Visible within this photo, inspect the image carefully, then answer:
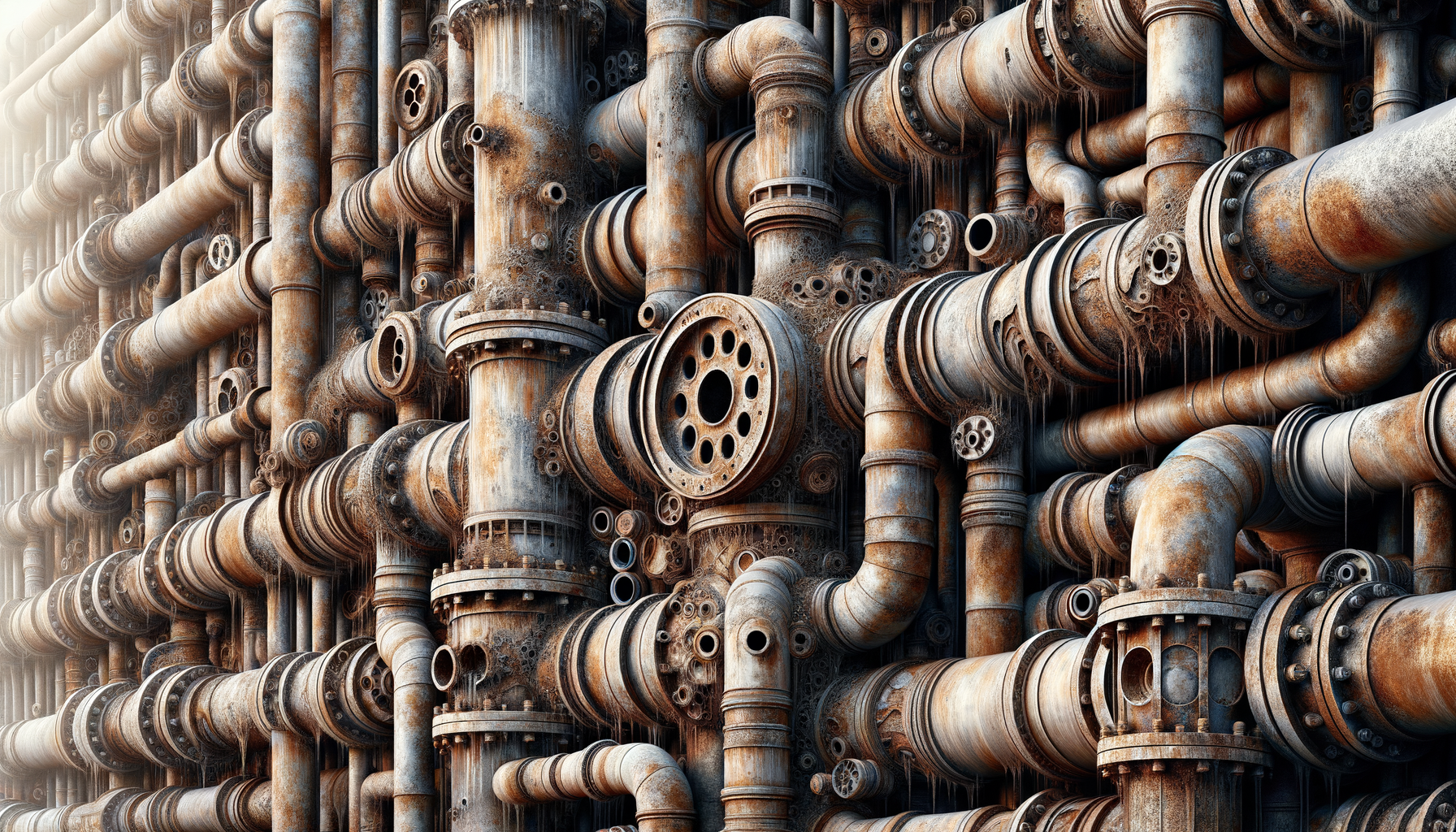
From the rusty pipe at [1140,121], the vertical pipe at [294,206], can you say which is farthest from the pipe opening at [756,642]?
the vertical pipe at [294,206]

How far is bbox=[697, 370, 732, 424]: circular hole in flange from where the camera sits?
74.6 feet

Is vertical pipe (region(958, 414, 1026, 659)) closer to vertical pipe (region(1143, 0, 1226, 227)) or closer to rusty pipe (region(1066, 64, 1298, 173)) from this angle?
vertical pipe (region(1143, 0, 1226, 227))

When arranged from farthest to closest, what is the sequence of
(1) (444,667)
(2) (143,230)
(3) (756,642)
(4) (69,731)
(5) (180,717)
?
(2) (143,230), (4) (69,731), (5) (180,717), (1) (444,667), (3) (756,642)

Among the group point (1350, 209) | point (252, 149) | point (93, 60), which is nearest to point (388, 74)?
point (252, 149)

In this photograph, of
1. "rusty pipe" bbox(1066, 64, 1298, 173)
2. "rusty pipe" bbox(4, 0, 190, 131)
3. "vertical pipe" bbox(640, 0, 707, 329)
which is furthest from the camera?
"rusty pipe" bbox(4, 0, 190, 131)

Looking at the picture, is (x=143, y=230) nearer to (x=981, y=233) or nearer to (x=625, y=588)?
(x=625, y=588)

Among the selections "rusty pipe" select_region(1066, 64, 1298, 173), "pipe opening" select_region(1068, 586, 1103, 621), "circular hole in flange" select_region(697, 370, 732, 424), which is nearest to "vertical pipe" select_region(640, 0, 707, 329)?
"circular hole in flange" select_region(697, 370, 732, 424)

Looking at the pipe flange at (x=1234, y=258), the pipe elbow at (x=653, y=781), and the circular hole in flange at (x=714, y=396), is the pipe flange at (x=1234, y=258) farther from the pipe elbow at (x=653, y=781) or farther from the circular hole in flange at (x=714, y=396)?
the pipe elbow at (x=653, y=781)

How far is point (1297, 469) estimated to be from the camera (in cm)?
1703

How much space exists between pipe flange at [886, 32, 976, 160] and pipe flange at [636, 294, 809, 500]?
8.01 ft

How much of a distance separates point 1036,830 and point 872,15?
10750 mm

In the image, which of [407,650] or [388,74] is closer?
[407,650]

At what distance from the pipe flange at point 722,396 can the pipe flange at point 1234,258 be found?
5703 millimetres

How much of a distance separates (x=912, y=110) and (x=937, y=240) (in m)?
1.46
